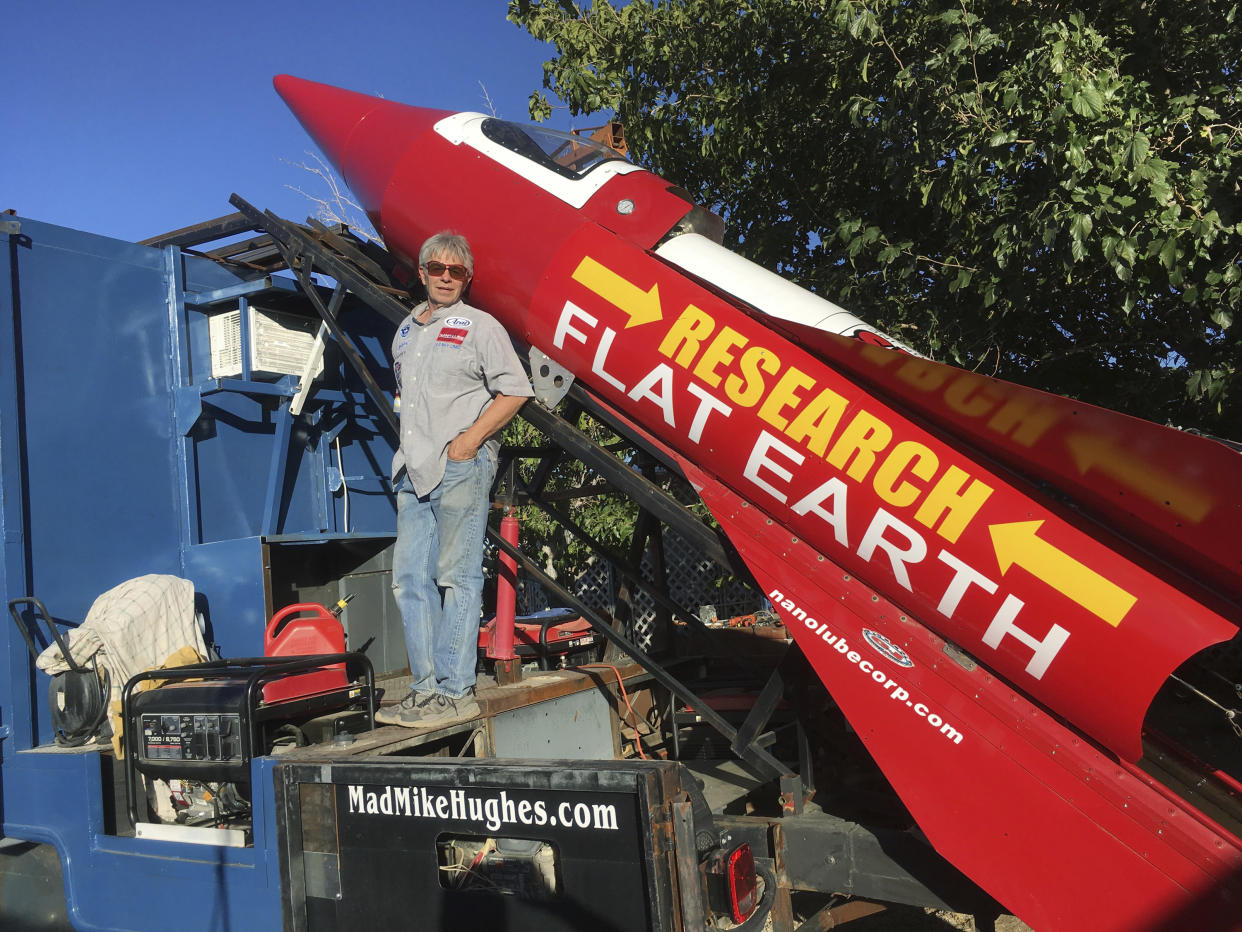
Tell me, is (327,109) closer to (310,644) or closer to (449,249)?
(449,249)

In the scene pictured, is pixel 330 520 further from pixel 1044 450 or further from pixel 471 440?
pixel 1044 450

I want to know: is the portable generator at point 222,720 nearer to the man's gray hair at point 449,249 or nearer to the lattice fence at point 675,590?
the man's gray hair at point 449,249

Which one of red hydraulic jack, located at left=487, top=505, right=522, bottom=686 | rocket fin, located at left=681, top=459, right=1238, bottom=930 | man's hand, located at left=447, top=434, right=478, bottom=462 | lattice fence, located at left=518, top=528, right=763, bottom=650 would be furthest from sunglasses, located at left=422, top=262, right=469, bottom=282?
lattice fence, located at left=518, top=528, right=763, bottom=650

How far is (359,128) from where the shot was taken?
5.06 metres

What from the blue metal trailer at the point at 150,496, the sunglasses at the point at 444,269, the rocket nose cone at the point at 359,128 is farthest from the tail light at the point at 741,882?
the rocket nose cone at the point at 359,128

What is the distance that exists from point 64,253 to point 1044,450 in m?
4.63

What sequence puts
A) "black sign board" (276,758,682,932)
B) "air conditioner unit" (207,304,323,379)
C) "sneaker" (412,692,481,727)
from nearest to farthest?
"black sign board" (276,758,682,932) < "sneaker" (412,692,481,727) < "air conditioner unit" (207,304,323,379)

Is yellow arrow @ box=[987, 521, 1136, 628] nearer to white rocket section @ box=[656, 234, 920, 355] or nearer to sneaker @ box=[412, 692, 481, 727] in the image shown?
white rocket section @ box=[656, 234, 920, 355]

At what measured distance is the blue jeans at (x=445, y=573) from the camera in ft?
11.9

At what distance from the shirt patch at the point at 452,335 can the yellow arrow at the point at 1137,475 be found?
2.28 metres

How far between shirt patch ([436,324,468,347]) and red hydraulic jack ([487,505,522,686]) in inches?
32.8

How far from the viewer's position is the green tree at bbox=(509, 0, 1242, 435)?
4281 millimetres

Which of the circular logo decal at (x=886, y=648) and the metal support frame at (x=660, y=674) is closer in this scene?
the circular logo decal at (x=886, y=648)

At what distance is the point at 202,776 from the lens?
3369 mm
